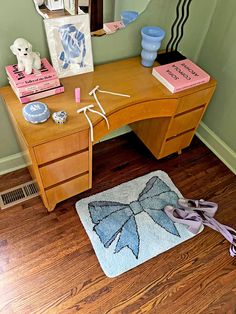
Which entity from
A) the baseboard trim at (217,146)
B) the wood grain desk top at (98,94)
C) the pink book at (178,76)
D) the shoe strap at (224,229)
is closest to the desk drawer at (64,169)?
A: the wood grain desk top at (98,94)

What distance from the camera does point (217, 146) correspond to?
198 centimetres

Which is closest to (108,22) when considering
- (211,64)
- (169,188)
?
(211,64)

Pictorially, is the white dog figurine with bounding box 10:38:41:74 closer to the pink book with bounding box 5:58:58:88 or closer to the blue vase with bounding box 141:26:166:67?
the pink book with bounding box 5:58:58:88

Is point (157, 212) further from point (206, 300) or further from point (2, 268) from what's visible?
point (2, 268)

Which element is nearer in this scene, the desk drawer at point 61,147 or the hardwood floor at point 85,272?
the desk drawer at point 61,147

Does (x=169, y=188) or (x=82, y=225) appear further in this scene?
(x=169, y=188)

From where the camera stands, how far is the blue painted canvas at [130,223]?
144cm

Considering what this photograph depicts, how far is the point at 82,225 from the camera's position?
1.53 m

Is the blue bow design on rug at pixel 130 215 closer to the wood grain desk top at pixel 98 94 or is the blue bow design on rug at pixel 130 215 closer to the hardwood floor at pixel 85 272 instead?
the hardwood floor at pixel 85 272

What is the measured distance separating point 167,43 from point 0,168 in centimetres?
135

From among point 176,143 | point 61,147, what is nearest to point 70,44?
point 61,147

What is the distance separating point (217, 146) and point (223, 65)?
0.58 m

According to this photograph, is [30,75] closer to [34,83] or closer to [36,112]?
[34,83]

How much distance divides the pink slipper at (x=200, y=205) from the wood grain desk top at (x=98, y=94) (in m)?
0.67
